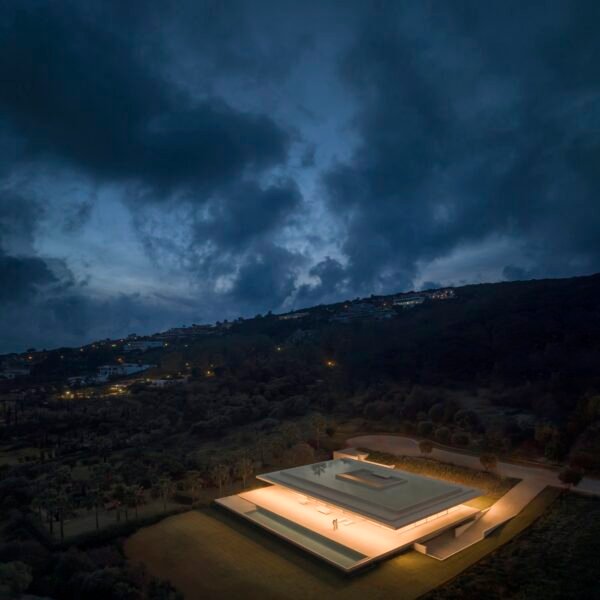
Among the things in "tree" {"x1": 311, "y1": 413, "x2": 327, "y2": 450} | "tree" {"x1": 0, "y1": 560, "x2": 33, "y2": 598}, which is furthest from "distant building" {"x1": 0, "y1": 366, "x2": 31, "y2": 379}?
"tree" {"x1": 0, "y1": 560, "x2": 33, "y2": 598}

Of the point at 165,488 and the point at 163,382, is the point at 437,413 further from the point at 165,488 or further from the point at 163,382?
the point at 163,382

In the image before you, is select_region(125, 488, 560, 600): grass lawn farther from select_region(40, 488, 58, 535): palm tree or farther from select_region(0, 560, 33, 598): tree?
select_region(0, 560, 33, 598): tree

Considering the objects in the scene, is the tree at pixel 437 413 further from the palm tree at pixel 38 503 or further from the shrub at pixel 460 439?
the palm tree at pixel 38 503

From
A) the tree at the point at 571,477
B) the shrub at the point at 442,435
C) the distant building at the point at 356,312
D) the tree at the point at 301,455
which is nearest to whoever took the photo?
the tree at the point at 571,477

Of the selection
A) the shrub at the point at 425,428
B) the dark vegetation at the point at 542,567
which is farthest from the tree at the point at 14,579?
the shrub at the point at 425,428

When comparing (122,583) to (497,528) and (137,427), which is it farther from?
(137,427)

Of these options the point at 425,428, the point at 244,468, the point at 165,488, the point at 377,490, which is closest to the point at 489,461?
the point at 377,490
